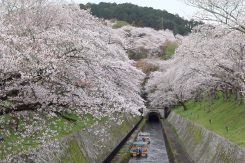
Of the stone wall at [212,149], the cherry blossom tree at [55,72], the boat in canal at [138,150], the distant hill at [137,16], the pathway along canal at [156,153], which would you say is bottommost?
the pathway along canal at [156,153]

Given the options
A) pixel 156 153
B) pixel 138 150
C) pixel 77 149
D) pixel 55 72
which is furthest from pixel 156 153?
pixel 55 72

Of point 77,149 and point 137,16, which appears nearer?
point 77,149

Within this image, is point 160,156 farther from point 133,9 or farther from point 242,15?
point 133,9

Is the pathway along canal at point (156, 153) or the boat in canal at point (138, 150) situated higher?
the boat in canal at point (138, 150)

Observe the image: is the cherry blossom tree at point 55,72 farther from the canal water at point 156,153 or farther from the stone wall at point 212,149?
the canal water at point 156,153

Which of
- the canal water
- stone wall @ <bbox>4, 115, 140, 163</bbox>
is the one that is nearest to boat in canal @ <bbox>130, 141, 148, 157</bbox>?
the canal water

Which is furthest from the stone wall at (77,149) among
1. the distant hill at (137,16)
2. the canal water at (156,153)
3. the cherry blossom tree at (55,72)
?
the distant hill at (137,16)

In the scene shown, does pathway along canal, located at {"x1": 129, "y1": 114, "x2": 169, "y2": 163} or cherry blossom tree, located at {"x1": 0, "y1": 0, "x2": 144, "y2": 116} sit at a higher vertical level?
cherry blossom tree, located at {"x1": 0, "y1": 0, "x2": 144, "y2": 116}

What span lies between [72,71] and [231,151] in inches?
379

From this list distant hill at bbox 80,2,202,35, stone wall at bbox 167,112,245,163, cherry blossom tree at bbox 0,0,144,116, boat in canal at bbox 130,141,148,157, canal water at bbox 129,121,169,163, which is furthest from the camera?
distant hill at bbox 80,2,202,35

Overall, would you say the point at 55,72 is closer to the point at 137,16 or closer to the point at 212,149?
the point at 212,149

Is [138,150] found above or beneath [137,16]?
beneath

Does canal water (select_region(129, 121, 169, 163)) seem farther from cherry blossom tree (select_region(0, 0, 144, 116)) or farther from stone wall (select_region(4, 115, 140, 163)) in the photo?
cherry blossom tree (select_region(0, 0, 144, 116))

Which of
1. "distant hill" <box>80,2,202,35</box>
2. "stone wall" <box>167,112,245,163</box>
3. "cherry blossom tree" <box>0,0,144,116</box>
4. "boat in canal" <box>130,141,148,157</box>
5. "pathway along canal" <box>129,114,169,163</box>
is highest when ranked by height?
"distant hill" <box>80,2,202,35</box>
